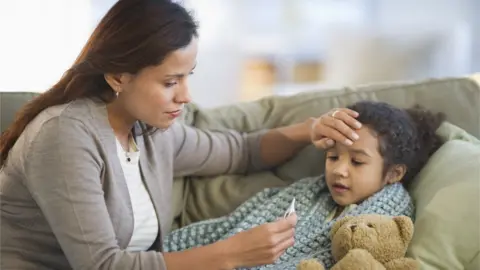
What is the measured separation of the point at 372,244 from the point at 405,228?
8 cm

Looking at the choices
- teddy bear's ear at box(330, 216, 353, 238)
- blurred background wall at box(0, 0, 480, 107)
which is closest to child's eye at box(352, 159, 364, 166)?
teddy bear's ear at box(330, 216, 353, 238)

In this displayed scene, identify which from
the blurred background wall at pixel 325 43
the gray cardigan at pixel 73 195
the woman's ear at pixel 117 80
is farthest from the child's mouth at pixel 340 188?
the blurred background wall at pixel 325 43

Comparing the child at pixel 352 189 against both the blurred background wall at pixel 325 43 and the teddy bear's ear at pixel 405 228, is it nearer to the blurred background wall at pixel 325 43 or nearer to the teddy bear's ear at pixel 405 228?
the teddy bear's ear at pixel 405 228

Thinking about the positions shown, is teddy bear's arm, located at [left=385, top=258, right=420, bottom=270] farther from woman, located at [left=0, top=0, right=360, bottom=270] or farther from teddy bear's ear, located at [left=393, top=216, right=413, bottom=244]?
woman, located at [left=0, top=0, right=360, bottom=270]

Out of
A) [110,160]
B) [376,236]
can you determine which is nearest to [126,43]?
[110,160]

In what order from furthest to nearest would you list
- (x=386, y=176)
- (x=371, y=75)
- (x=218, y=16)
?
(x=371, y=75) < (x=218, y=16) < (x=386, y=176)

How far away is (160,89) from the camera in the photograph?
4.33 ft

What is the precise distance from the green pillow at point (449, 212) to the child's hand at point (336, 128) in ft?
0.67

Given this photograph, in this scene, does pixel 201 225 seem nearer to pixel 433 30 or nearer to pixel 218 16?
pixel 218 16

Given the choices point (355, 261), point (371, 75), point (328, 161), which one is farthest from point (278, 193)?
point (371, 75)

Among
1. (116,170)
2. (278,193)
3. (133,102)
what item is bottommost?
(278,193)

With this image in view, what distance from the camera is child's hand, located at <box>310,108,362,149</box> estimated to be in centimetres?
146

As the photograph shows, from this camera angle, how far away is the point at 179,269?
4.14ft

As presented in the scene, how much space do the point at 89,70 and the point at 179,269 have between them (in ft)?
1.44
